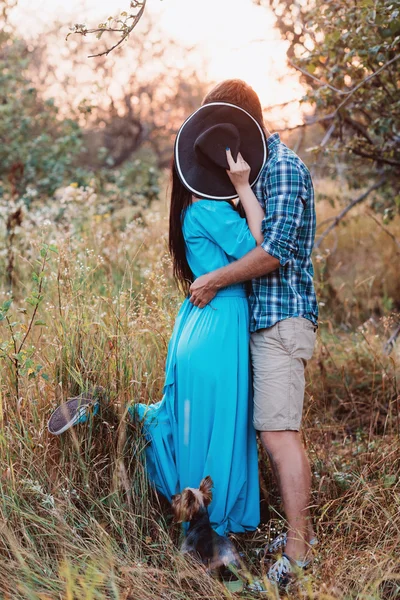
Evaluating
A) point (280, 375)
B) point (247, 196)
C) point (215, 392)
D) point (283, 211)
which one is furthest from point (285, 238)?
point (215, 392)

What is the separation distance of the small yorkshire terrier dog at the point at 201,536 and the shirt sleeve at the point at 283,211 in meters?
1.07

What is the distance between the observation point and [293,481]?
2.95m

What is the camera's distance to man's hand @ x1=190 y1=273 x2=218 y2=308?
307 cm

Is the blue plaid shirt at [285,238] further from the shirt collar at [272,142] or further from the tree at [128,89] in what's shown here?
the tree at [128,89]

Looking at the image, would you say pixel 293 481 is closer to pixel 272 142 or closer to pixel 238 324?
pixel 238 324

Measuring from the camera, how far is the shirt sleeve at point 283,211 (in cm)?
291

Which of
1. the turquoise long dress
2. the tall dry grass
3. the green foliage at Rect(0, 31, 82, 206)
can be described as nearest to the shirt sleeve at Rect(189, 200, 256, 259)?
the turquoise long dress

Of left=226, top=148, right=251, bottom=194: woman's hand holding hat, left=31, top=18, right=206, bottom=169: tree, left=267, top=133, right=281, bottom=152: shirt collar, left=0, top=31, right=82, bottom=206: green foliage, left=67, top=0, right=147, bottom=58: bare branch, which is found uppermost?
left=31, top=18, right=206, bottom=169: tree

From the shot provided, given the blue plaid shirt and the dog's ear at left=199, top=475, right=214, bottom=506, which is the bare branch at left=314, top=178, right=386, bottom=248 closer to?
the blue plaid shirt

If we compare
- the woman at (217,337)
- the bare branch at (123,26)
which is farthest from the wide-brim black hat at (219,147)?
the bare branch at (123,26)

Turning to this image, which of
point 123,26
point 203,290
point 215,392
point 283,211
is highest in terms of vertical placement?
point 123,26

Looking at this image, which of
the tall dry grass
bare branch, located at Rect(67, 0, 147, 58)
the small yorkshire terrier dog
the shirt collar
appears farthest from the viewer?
the shirt collar

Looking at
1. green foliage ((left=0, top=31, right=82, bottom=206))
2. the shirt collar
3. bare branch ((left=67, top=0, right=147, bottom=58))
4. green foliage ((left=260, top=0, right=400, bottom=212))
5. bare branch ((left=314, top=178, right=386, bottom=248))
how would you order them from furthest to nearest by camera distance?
green foliage ((left=0, top=31, right=82, bottom=206)) < bare branch ((left=314, top=178, right=386, bottom=248)) < green foliage ((left=260, top=0, right=400, bottom=212)) < the shirt collar < bare branch ((left=67, top=0, right=147, bottom=58))

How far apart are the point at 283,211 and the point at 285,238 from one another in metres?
0.12
